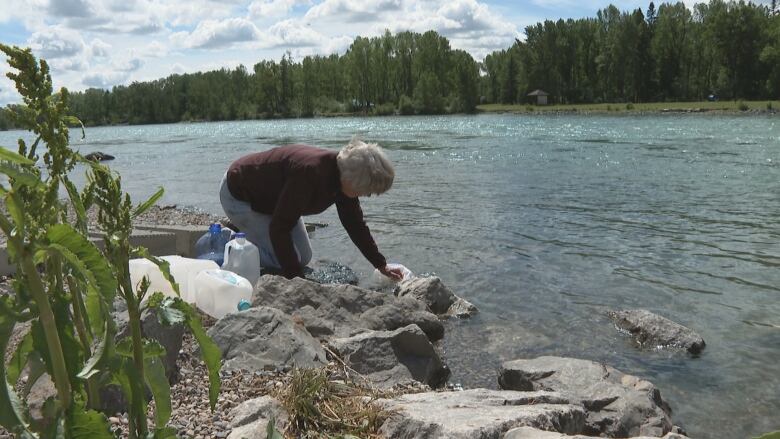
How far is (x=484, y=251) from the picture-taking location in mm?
10328

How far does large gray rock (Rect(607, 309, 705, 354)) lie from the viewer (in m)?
6.42

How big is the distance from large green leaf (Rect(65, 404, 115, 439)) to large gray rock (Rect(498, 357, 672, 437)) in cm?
349

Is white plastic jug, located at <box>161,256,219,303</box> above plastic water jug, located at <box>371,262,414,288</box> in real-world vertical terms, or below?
above

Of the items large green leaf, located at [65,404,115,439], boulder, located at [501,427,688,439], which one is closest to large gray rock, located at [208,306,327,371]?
boulder, located at [501,427,688,439]

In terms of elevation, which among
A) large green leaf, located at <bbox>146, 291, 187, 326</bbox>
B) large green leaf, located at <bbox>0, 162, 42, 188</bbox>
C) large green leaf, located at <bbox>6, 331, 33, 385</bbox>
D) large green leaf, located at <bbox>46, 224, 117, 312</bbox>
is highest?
large green leaf, located at <bbox>0, 162, 42, 188</bbox>

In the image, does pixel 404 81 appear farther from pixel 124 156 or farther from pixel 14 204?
pixel 14 204

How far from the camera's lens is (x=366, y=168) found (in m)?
A: 6.18

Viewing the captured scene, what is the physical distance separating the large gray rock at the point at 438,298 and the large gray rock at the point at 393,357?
1444mm

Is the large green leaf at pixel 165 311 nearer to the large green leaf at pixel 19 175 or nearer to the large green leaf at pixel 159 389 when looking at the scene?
the large green leaf at pixel 159 389

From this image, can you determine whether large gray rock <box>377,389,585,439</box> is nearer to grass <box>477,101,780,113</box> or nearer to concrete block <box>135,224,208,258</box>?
concrete block <box>135,224,208,258</box>

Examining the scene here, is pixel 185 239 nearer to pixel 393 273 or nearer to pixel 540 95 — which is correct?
pixel 393 273

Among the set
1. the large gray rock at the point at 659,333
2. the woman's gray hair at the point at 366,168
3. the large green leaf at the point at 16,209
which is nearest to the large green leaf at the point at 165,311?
the large green leaf at the point at 16,209

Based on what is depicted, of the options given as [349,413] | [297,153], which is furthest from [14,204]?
[297,153]

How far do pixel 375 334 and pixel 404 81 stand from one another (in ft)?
384
